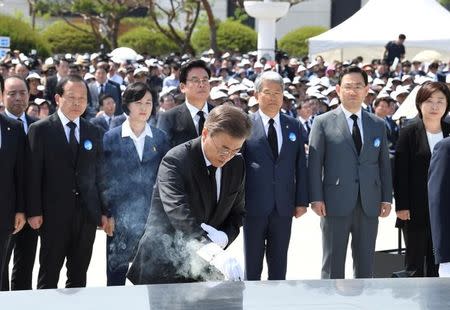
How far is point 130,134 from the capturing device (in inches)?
262

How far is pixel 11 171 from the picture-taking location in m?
6.10

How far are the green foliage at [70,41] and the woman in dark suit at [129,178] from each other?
32326 millimetres

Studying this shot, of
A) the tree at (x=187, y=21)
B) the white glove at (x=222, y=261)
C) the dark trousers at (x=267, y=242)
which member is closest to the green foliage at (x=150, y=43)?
the tree at (x=187, y=21)

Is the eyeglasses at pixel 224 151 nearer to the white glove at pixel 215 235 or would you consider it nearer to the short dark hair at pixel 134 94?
the white glove at pixel 215 235

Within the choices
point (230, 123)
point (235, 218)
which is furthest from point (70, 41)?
point (230, 123)

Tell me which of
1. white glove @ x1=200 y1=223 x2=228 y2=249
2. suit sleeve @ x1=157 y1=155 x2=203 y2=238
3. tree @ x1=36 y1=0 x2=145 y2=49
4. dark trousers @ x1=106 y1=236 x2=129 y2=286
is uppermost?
tree @ x1=36 y1=0 x2=145 y2=49

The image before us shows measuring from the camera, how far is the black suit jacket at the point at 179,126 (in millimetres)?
6988

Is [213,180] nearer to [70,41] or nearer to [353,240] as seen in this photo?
[353,240]

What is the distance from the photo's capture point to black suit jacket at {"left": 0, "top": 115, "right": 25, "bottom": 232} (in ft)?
19.8

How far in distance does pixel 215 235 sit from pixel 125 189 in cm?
240

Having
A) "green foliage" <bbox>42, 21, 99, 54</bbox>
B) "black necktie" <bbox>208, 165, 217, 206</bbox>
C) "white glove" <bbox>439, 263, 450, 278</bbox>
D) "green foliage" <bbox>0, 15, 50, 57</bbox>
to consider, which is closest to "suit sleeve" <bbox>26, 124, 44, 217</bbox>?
"black necktie" <bbox>208, 165, 217, 206</bbox>

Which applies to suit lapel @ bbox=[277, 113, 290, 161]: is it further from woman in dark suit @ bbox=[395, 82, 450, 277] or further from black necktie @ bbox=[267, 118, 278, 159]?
woman in dark suit @ bbox=[395, 82, 450, 277]

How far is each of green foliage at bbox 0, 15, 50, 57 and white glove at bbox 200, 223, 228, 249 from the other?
29377 mm

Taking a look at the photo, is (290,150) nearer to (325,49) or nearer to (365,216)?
(365,216)
